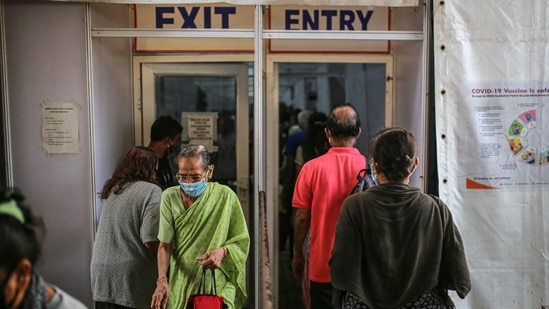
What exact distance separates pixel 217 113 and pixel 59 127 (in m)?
1.37

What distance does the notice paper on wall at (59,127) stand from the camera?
115 inches

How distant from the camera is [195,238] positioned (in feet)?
7.79

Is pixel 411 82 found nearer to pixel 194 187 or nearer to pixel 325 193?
pixel 325 193

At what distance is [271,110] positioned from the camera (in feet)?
12.3

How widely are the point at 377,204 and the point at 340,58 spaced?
1981 millimetres

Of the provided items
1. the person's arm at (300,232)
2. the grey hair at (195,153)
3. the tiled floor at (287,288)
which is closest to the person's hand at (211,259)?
the grey hair at (195,153)

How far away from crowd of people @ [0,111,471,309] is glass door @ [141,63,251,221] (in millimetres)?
1199

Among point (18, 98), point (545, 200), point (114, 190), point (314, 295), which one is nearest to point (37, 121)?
point (18, 98)

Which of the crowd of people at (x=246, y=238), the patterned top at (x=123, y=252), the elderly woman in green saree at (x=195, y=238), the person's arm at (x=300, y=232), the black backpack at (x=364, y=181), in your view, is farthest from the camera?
the person's arm at (x=300, y=232)

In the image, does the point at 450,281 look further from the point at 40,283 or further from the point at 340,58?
the point at 340,58

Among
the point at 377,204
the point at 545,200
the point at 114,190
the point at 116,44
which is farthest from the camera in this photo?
the point at 116,44

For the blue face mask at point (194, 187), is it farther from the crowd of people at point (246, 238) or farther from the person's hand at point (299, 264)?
the person's hand at point (299, 264)

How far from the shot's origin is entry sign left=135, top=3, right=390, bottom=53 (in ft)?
11.8

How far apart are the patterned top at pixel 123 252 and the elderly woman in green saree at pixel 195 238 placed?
24 cm
